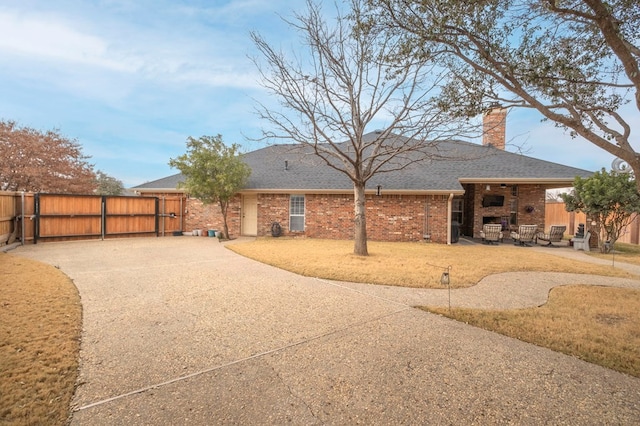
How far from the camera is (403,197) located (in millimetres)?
13719

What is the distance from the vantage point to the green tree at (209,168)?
43.0ft

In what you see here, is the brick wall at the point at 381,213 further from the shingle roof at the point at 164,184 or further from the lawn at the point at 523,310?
the lawn at the point at 523,310

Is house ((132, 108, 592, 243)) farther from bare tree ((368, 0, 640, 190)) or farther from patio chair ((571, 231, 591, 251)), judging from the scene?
bare tree ((368, 0, 640, 190))

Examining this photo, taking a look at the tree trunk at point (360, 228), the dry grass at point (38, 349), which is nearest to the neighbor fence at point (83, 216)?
the dry grass at point (38, 349)

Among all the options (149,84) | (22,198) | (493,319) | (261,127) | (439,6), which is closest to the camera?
(493,319)

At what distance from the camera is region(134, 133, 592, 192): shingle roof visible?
13461 mm

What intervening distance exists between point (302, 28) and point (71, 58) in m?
7.10

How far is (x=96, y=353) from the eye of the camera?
120 inches

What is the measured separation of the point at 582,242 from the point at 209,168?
53.2 ft

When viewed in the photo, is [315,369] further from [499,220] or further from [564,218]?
[564,218]

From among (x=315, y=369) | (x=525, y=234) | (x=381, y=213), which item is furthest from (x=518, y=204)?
(x=315, y=369)

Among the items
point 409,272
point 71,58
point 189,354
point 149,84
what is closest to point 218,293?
point 189,354

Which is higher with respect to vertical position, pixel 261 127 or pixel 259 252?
pixel 261 127

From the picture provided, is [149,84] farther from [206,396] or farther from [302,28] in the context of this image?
[206,396]
